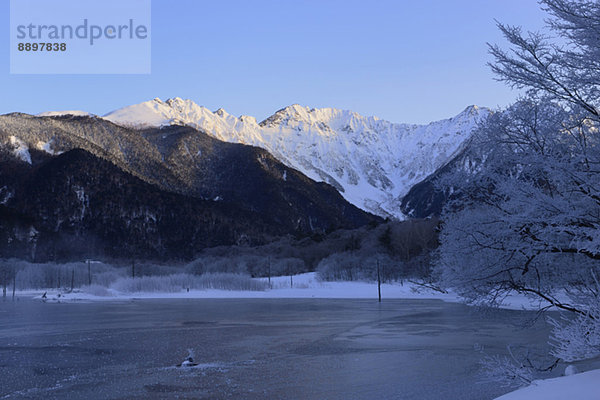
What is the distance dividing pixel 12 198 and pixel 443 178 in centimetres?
21099

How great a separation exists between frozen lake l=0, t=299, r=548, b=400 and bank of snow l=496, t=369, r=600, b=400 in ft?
17.3

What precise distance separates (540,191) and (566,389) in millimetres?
4060

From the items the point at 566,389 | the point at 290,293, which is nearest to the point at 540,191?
the point at 566,389

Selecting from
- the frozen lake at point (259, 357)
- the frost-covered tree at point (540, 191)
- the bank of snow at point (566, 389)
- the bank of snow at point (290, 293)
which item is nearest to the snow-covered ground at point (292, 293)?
the bank of snow at point (290, 293)

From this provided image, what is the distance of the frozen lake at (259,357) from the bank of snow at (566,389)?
527cm

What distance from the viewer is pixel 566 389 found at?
9.31 metres

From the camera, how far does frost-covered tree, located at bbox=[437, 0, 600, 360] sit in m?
11.2

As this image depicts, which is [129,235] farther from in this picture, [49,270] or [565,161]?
[565,161]

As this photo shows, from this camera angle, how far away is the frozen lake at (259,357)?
690 inches

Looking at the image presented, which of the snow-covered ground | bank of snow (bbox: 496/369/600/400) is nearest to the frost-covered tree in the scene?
bank of snow (bbox: 496/369/600/400)

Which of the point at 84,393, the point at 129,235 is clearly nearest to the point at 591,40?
the point at 84,393

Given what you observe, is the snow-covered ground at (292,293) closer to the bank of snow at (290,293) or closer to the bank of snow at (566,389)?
the bank of snow at (290,293)

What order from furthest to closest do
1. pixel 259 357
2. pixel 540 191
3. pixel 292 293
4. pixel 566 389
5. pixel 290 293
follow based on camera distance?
pixel 292 293
pixel 290 293
pixel 259 357
pixel 540 191
pixel 566 389

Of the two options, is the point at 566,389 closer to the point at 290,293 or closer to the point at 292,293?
the point at 290,293
